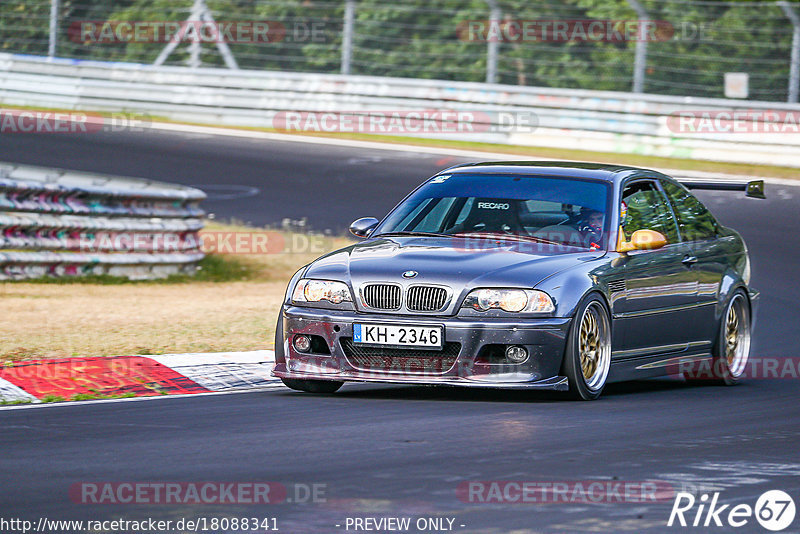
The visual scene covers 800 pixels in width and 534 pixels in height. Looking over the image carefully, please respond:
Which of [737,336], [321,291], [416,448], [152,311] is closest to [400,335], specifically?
[321,291]

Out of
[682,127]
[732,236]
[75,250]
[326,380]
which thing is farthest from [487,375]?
[682,127]

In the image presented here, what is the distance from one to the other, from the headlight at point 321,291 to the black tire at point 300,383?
0.68 ft

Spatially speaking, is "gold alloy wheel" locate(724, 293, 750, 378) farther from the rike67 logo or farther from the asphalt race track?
the rike67 logo

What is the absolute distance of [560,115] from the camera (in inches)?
944

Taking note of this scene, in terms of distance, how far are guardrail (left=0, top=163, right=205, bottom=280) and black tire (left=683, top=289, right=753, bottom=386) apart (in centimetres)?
628

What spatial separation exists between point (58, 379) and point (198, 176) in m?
12.8

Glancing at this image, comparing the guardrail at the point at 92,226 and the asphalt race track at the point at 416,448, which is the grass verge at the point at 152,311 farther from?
the asphalt race track at the point at 416,448

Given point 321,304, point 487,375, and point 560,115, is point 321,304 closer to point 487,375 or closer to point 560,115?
point 487,375

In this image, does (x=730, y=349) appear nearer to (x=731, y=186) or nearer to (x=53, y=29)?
(x=731, y=186)

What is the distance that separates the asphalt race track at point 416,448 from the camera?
5.36m

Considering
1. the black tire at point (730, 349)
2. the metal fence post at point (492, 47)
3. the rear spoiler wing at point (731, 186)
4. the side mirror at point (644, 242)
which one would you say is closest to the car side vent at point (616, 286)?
the side mirror at point (644, 242)

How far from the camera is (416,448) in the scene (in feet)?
21.8

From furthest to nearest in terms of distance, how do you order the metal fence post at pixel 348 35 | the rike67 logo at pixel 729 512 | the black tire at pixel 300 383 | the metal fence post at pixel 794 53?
the metal fence post at pixel 348 35
the metal fence post at pixel 794 53
the black tire at pixel 300 383
the rike67 logo at pixel 729 512

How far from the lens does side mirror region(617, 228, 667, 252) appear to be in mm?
9023
